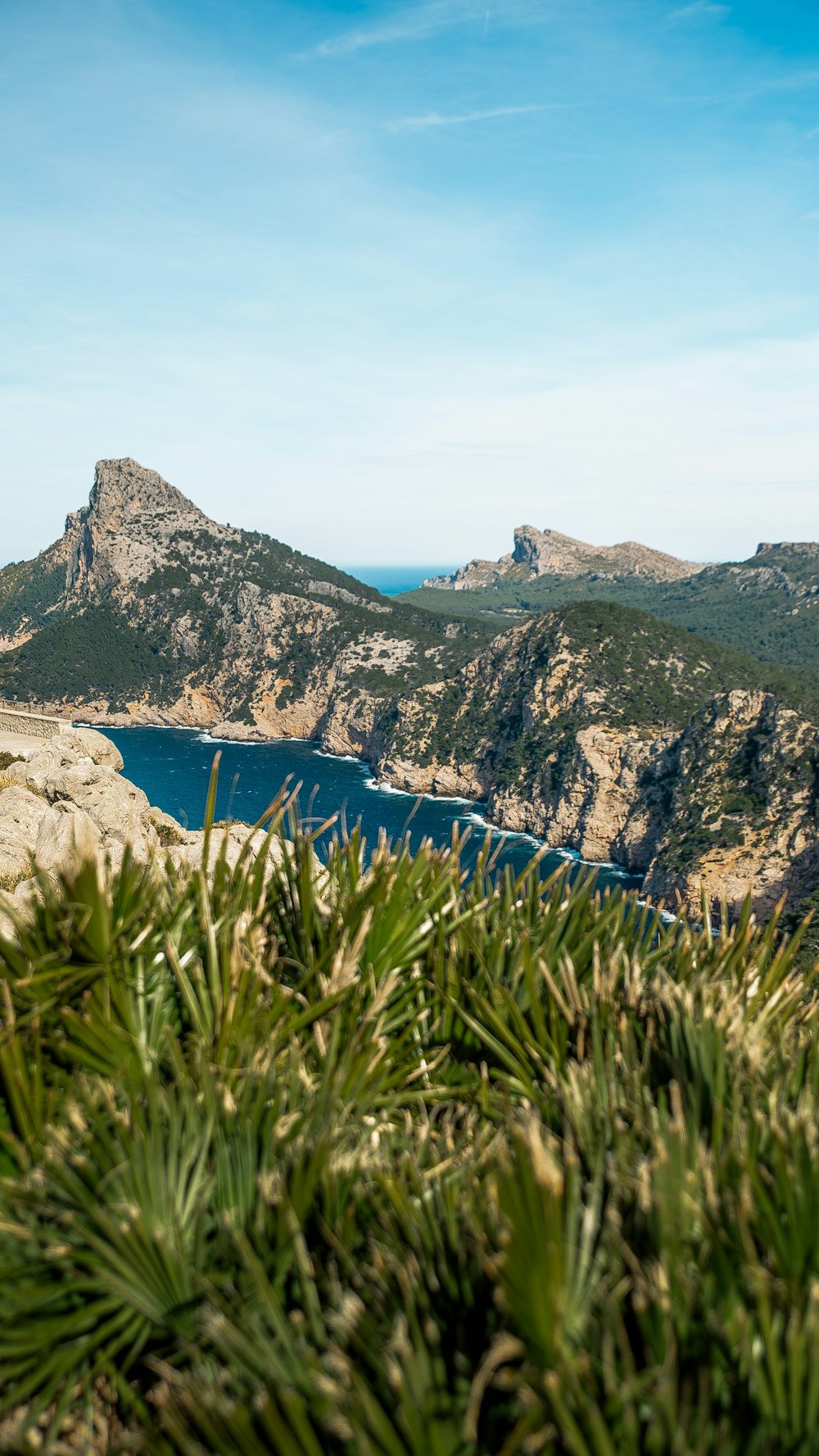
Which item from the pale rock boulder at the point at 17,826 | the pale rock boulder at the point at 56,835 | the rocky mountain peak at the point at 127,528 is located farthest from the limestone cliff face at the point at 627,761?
the rocky mountain peak at the point at 127,528

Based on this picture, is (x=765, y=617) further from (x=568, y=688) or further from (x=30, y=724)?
(x=30, y=724)

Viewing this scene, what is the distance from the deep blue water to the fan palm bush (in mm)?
59748

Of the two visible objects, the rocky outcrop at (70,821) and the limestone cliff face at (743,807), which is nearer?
the rocky outcrop at (70,821)

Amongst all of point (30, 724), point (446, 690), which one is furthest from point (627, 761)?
point (30, 724)

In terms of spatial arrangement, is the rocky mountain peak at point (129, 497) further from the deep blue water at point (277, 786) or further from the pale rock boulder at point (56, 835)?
the pale rock boulder at point (56, 835)

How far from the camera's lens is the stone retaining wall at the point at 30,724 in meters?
36.0

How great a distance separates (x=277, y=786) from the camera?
9850 centimetres

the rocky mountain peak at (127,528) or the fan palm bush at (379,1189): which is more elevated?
the rocky mountain peak at (127,528)

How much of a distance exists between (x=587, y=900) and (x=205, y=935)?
2522mm

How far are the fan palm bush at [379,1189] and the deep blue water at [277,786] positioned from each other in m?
59.7

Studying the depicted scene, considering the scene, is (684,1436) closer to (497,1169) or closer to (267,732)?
(497,1169)

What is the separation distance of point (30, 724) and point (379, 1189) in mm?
37682

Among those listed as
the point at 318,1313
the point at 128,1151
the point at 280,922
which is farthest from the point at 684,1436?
the point at 280,922

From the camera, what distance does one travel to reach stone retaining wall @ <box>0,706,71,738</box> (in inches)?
1417
